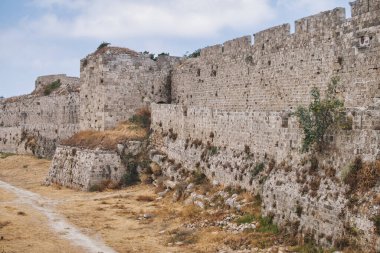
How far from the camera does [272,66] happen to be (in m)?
23.5

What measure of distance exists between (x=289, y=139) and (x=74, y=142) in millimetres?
19010

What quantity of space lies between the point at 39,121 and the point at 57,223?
30.9m

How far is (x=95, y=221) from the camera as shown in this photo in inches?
801

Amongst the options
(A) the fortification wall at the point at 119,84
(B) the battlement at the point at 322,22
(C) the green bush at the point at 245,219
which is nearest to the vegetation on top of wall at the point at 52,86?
(A) the fortification wall at the point at 119,84

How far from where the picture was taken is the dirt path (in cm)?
1644

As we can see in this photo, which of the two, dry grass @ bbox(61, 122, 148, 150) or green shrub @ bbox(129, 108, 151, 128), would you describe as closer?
dry grass @ bbox(61, 122, 148, 150)

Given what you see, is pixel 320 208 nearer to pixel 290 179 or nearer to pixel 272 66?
pixel 290 179

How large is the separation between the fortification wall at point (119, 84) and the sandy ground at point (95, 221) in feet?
18.4

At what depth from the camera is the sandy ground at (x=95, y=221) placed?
53.3 feet

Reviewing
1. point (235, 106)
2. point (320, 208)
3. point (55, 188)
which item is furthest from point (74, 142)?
point (320, 208)

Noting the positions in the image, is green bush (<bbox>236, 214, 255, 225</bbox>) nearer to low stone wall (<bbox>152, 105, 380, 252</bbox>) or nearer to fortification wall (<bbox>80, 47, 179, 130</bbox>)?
low stone wall (<bbox>152, 105, 380, 252</bbox>)

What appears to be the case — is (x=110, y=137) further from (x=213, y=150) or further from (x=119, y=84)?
(x=213, y=150)

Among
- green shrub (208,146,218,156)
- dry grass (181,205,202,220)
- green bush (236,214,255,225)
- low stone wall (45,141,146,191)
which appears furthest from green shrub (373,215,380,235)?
low stone wall (45,141,146,191)

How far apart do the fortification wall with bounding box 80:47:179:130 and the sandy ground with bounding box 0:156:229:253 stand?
5.61 meters
